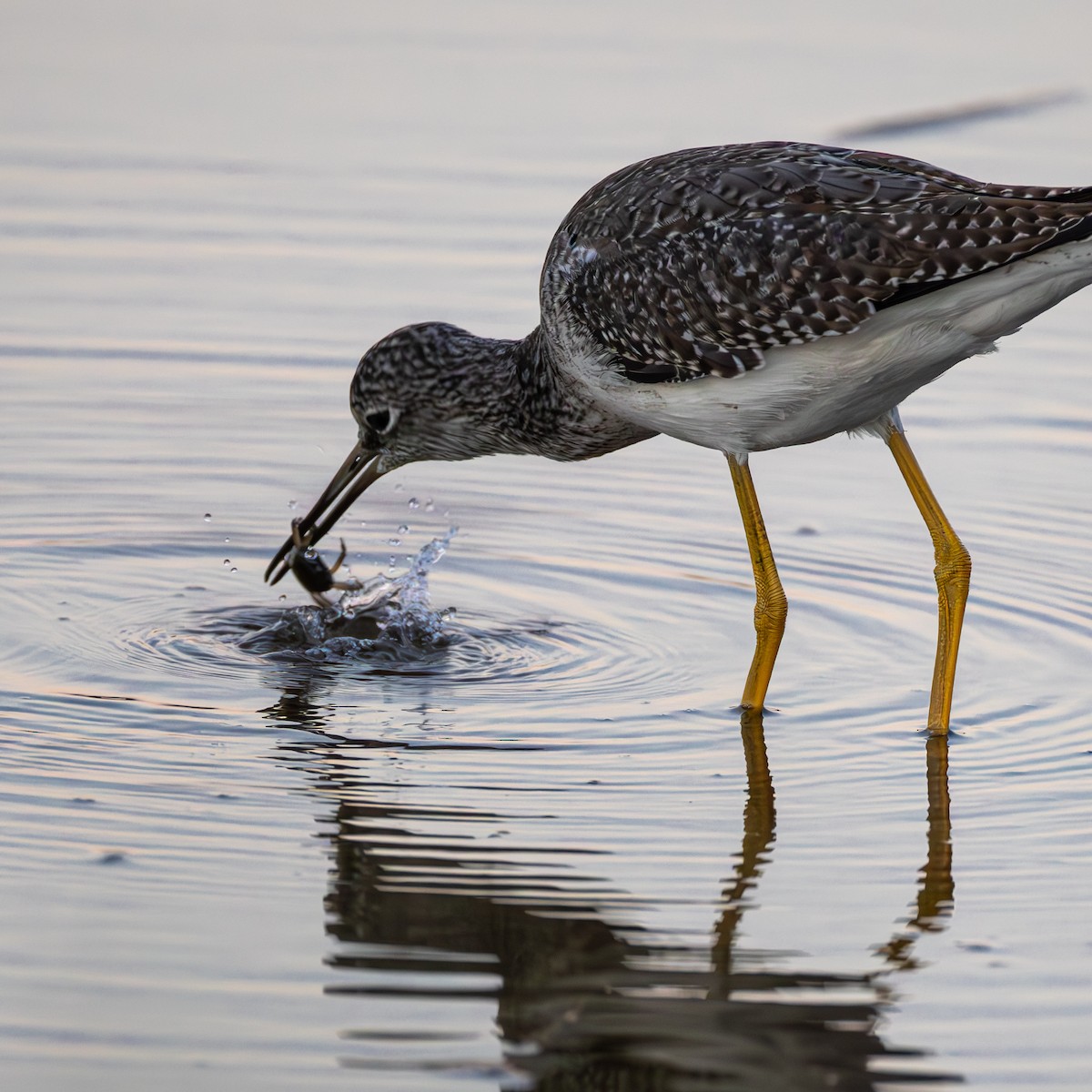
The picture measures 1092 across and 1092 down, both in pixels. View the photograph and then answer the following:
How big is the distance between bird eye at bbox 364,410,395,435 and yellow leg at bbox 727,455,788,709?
1.87m

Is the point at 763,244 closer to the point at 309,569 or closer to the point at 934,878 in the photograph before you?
the point at 934,878

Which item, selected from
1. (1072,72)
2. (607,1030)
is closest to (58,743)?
(607,1030)

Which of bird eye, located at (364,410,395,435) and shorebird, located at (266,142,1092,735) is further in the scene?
bird eye, located at (364,410,395,435)

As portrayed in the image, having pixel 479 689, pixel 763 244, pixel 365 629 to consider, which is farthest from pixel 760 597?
pixel 365 629

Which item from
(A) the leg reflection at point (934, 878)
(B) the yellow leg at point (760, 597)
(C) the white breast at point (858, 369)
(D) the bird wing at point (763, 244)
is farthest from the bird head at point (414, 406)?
(A) the leg reflection at point (934, 878)

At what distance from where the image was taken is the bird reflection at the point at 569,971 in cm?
533

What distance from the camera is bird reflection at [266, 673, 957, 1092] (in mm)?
5328

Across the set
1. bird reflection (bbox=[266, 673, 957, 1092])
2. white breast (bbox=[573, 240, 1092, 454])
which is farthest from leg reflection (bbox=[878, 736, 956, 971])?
white breast (bbox=[573, 240, 1092, 454])

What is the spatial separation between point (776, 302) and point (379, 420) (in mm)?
2534

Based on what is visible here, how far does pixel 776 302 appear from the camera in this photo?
758 cm

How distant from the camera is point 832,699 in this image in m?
8.21

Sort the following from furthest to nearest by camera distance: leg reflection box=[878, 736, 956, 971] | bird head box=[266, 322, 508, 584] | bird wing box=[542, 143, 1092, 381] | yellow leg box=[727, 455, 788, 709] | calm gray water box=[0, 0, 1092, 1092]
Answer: bird head box=[266, 322, 508, 584] → yellow leg box=[727, 455, 788, 709] → bird wing box=[542, 143, 1092, 381] → leg reflection box=[878, 736, 956, 971] → calm gray water box=[0, 0, 1092, 1092]

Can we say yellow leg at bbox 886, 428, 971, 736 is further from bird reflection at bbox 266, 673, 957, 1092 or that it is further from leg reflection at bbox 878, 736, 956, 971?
bird reflection at bbox 266, 673, 957, 1092

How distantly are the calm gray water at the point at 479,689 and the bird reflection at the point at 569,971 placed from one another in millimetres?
16
